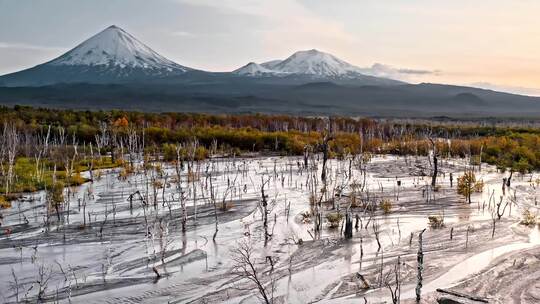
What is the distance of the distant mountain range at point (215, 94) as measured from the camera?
106062 millimetres

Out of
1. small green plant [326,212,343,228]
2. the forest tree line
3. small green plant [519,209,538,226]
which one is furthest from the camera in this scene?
the forest tree line

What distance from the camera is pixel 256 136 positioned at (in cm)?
3222

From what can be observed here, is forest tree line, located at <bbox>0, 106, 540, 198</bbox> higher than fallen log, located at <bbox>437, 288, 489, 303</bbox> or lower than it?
higher

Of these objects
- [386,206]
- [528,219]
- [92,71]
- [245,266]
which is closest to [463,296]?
[245,266]

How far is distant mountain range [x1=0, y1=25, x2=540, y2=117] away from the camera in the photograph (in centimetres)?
10606

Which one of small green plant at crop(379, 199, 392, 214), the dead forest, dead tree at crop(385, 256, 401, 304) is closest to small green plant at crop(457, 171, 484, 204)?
the dead forest

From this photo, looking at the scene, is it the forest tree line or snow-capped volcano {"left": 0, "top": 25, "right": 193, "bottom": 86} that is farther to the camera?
snow-capped volcano {"left": 0, "top": 25, "right": 193, "bottom": 86}

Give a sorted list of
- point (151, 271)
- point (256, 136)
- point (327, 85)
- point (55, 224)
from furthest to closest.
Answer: point (327, 85) → point (256, 136) → point (55, 224) → point (151, 271)

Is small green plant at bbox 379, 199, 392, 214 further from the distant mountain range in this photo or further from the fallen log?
the distant mountain range

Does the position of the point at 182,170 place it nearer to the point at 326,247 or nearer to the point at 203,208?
the point at 203,208

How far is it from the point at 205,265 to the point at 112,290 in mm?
1827

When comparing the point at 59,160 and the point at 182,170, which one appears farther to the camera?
the point at 59,160

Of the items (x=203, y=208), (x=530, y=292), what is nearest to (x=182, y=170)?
(x=203, y=208)

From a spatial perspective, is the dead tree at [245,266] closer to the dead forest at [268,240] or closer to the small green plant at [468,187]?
the dead forest at [268,240]
